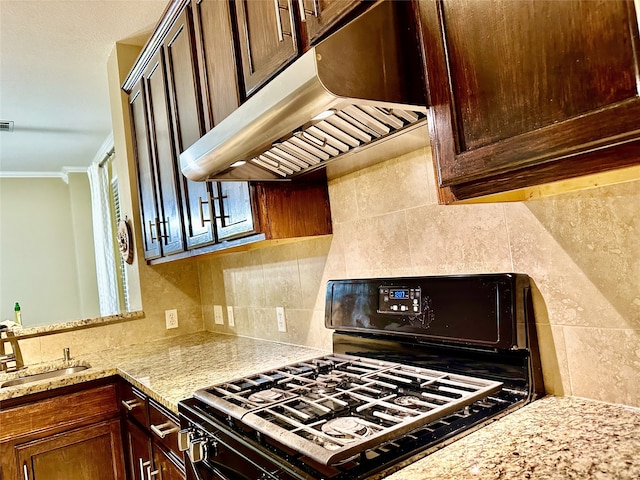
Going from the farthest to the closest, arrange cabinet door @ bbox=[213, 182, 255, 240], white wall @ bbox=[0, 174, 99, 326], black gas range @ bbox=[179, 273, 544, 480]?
white wall @ bbox=[0, 174, 99, 326] → cabinet door @ bbox=[213, 182, 255, 240] → black gas range @ bbox=[179, 273, 544, 480]

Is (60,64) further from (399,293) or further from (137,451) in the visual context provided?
(399,293)

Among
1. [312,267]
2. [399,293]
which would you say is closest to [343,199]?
[312,267]

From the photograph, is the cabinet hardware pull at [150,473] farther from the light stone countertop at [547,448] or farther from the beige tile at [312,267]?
the beige tile at [312,267]

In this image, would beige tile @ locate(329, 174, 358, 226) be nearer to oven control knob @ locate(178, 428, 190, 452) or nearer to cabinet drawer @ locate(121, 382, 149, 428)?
oven control knob @ locate(178, 428, 190, 452)

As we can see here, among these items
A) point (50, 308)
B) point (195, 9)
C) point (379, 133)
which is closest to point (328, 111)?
point (379, 133)

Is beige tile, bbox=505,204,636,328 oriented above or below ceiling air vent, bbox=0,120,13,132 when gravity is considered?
below

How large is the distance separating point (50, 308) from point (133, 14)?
4.08m

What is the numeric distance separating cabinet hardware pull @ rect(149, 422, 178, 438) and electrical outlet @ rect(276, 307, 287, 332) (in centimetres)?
68

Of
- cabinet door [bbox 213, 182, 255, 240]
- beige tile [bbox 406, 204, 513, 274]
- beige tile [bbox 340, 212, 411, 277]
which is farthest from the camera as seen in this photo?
cabinet door [bbox 213, 182, 255, 240]

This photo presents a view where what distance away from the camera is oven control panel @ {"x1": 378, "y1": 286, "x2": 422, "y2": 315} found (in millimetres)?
1365

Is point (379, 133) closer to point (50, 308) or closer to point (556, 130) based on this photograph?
point (556, 130)

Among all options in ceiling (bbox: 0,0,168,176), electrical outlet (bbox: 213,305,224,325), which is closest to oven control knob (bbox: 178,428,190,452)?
electrical outlet (bbox: 213,305,224,325)

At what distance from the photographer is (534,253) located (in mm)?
1116

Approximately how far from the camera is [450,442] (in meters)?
0.92
